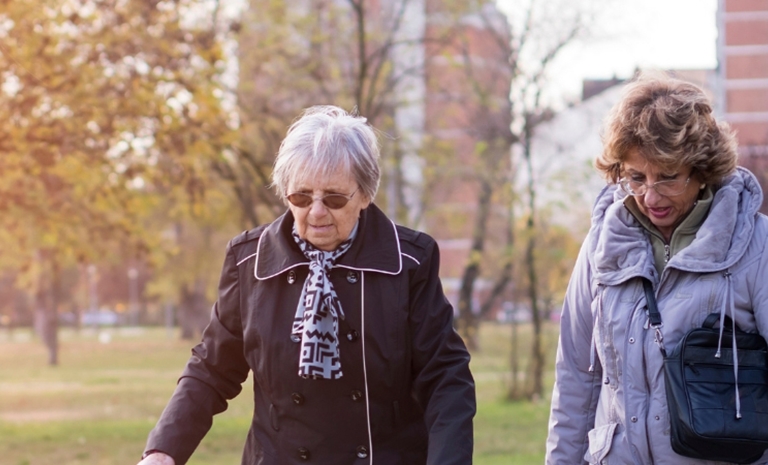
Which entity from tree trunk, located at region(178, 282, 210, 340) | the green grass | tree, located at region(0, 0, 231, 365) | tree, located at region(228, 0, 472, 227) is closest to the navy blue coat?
tree, located at region(0, 0, 231, 365)

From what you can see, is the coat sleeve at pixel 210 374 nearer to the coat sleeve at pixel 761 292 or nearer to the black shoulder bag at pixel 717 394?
the black shoulder bag at pixel 717 394

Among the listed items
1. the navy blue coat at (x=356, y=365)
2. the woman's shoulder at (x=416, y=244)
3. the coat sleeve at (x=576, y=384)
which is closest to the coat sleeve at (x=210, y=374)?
the navy blue coat at (x=356, y=365)

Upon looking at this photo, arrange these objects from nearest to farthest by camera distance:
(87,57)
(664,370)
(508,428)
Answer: (664,370) → (87,57) → (508,428)

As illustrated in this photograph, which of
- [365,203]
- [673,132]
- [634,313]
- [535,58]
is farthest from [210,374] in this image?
[535,58]

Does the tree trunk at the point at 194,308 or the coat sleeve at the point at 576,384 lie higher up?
the coat sleeve at the point at 576,384

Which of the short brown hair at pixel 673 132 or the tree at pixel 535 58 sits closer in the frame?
the short brown hair at pixel 673 132

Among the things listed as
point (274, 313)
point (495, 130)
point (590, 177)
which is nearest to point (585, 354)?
point (274, 313)

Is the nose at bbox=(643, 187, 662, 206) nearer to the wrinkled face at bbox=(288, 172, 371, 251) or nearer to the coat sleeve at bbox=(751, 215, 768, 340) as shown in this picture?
the coat sleeve at bbox=(751, 215, 768, 340)

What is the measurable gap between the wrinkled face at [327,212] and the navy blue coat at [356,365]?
0.24ft

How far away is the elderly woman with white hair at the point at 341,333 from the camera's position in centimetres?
363

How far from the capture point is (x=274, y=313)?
375 centimetres

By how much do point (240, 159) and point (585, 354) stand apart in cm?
1359

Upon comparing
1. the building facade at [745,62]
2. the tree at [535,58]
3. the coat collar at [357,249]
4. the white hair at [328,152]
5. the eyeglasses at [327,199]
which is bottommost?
the coat collar at [357,249]

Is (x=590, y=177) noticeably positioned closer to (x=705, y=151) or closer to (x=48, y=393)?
(x=48, y=393)
